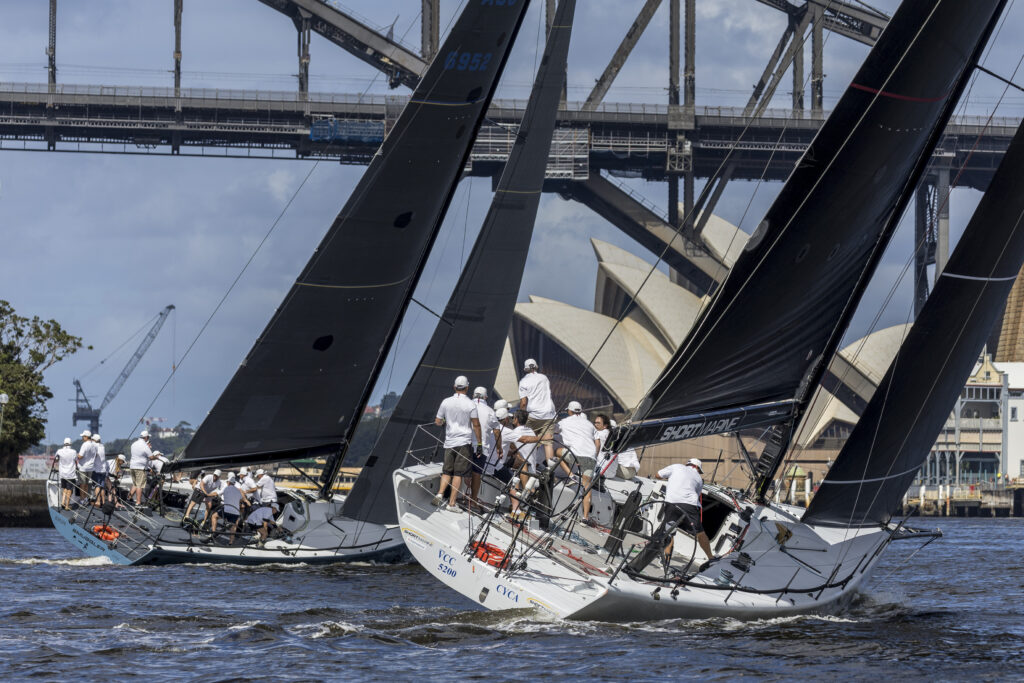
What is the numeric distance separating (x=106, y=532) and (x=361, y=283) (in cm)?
529

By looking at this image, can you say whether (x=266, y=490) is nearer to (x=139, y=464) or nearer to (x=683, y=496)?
(x=139, y=464)

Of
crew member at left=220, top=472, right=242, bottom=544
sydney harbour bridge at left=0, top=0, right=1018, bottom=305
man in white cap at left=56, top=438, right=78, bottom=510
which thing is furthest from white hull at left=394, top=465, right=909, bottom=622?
sydney harbour bridge at left=0, top=0, right=1018, bottom=305

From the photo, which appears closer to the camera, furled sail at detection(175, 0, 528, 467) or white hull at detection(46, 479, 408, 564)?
furled sail at detection(175, 0, 528, 467)

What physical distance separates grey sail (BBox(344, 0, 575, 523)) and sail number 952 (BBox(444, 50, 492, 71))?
152 inches

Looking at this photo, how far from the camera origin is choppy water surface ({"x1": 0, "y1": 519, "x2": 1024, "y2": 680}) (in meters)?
10.9

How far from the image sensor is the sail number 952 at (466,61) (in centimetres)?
1928

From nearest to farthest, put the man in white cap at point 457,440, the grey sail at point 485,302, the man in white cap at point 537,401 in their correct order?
1. the man in white cap at point 457,440
2. the man in white cap at point 537,401
3. the grey sail at point 485,302

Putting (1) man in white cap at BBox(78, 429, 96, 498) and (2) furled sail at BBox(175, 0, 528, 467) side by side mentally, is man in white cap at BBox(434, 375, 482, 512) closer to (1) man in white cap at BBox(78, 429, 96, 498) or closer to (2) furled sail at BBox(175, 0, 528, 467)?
(2) furled sail at BBox(175, 0, 528, 467)

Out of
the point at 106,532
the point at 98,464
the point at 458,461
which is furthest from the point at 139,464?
the point at 458,461

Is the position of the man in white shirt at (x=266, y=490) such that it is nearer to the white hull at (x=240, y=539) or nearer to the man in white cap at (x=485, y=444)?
the white hull at (x=240, y=539)

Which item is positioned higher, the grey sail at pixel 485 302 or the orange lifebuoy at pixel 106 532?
the grey sail at pixel 485 302

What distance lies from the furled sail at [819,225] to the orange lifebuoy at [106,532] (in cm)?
956

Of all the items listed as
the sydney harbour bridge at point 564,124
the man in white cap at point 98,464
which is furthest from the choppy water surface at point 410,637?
the sydney harbour bridge at point 564,124

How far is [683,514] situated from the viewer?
1285 cm
